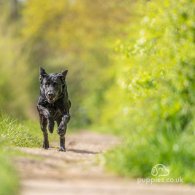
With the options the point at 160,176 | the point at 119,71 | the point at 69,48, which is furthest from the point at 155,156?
the point at 69,48

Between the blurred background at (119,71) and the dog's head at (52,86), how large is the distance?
0.83 metres

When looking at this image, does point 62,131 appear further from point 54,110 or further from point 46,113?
point 54,110

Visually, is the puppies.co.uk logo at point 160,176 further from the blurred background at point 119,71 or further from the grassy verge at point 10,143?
the grassy verge at point 10,143

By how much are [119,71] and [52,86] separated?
13.8 m

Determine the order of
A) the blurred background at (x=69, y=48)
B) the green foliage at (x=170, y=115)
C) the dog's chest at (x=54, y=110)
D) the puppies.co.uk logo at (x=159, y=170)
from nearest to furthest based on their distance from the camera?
the puppies.co.uk logo at (x=159, y=170) < the green foliage at (x=170, y=115) < the dog's chest at (x=54, y=110) < the blurred background at (x=69, y=48)

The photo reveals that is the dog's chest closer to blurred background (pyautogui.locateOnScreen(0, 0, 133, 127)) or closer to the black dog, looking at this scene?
the black dog

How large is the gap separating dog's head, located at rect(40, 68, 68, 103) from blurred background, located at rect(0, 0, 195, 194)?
83cm

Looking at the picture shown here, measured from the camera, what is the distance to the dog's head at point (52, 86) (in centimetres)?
1402

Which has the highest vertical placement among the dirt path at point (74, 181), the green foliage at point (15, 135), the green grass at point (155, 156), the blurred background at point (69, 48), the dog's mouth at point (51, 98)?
the blurred background at point (69, 48)

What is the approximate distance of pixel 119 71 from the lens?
91.5ft

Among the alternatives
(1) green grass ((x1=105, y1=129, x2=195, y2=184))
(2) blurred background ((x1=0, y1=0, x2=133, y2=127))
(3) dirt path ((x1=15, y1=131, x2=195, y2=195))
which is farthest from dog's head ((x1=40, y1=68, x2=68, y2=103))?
(2) blurred background ((x1=0, y1=0, x2=133, y2=127))

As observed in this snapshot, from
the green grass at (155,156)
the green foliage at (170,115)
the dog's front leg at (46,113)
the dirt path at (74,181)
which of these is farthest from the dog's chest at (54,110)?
the green grass at (155,156)

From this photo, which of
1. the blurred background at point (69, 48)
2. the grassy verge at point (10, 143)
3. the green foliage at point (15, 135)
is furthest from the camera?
the blurred background at point (69, 48)

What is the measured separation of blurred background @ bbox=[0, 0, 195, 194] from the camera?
1055cm
